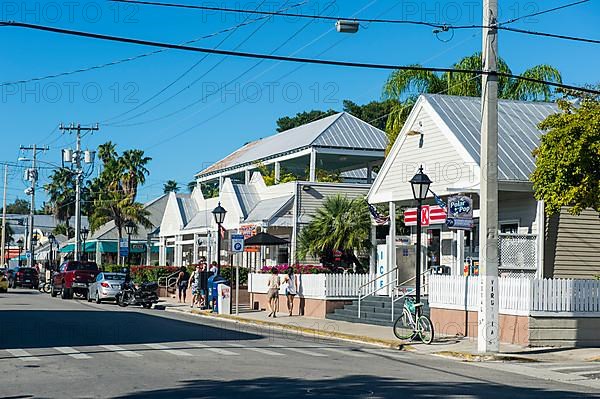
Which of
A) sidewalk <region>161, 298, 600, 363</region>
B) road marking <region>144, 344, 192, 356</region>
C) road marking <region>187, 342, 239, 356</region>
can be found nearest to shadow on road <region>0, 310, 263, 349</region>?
road marking <region>144, 344, 192, 356</region>

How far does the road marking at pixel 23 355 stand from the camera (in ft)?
56.7

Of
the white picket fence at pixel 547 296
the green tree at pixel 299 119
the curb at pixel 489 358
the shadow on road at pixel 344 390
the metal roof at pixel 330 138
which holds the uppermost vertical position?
the green tree at pixel 299 119

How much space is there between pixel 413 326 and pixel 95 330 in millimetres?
8736

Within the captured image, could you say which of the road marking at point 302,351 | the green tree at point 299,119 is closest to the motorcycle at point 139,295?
the road marking at point 302,351

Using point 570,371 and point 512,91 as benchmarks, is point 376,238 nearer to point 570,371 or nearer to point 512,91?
point 512,91

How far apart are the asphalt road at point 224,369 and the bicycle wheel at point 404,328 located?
4.32ft

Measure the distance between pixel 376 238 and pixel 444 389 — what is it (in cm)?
2406

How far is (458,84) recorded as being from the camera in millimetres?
46312

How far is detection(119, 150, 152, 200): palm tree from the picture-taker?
2707 inches

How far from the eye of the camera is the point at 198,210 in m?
53.8

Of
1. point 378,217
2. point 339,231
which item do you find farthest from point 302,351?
point 339,231

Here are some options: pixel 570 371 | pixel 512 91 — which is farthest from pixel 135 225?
pixel 570 371

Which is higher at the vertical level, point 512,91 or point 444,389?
point 512,91

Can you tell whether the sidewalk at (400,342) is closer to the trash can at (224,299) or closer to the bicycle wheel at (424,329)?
the bicycle wheel at (424,329)
